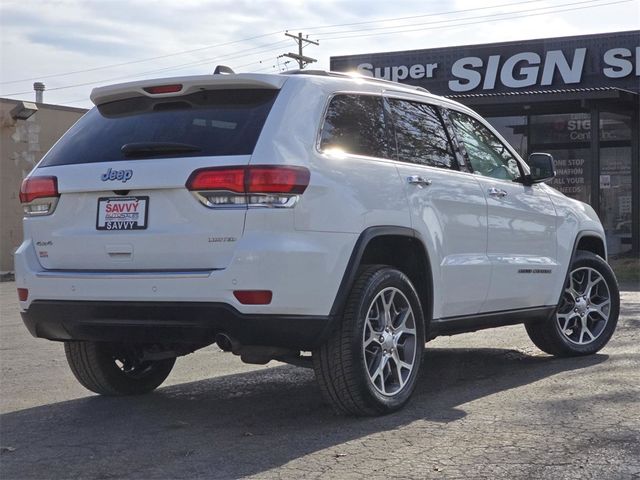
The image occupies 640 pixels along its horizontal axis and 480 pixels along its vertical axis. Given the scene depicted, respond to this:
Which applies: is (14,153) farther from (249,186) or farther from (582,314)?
(249,186)

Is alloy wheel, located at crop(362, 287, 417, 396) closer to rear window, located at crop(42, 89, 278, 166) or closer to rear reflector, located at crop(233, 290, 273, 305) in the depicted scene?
rear reflector, located at crop(233, 290, 273, 305)

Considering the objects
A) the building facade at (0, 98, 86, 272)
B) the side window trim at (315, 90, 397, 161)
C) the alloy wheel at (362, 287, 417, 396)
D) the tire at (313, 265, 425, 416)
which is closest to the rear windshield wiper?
the side window trim at (315, 90, 397, 161)

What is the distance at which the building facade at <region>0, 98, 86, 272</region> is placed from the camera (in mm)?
22266

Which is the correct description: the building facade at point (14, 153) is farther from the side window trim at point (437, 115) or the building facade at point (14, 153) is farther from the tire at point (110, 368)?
the side window trim at point (437, 115)

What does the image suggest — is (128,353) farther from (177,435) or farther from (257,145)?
(257,145)

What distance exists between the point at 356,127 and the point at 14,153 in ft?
61.8

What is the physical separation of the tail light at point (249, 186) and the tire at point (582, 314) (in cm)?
321

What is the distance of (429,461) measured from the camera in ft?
14.1

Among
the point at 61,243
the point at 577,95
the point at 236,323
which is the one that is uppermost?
the point at 577,95

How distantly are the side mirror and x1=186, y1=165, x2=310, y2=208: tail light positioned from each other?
9.12ft

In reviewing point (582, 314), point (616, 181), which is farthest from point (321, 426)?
point (616, 181)

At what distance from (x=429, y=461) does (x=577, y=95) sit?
52.4 ft

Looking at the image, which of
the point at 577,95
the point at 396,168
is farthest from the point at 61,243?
the point at 577,95

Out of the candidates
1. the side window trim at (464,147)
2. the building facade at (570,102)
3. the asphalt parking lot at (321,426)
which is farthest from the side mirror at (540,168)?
the building facade at (570,102)
